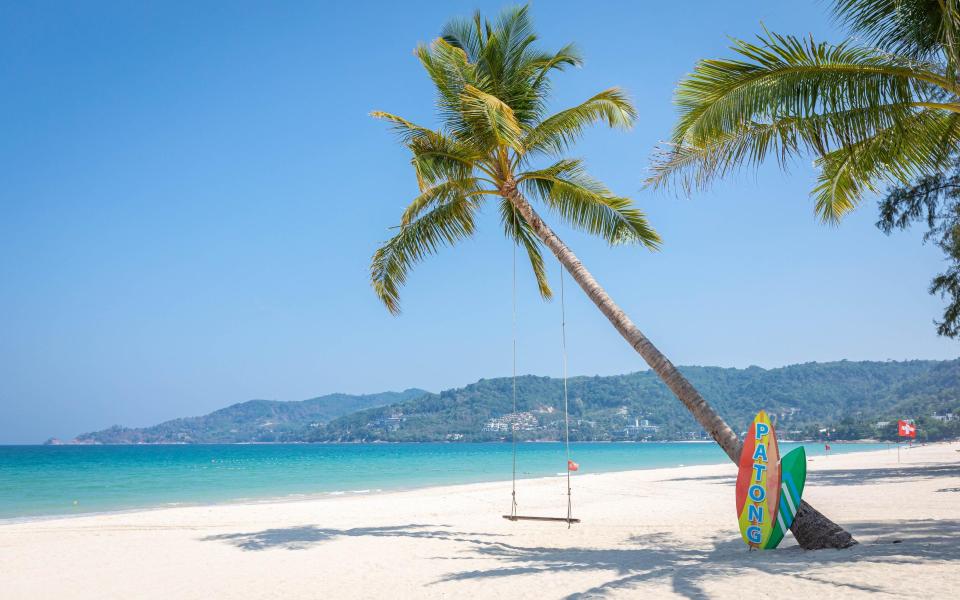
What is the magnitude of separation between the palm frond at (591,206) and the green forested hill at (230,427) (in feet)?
500

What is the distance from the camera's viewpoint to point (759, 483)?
7.47 m

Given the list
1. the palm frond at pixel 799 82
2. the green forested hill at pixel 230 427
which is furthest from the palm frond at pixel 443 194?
the green forested hill at pixel 230 427

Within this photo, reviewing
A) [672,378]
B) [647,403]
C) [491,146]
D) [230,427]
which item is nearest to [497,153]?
[491,146]

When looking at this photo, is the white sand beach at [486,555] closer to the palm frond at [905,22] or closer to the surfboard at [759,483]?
the surfboard at [759,483]

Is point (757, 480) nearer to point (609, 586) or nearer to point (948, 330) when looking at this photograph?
point (609, 586)

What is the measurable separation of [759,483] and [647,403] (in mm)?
130891

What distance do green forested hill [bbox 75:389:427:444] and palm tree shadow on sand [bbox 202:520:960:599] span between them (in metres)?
152

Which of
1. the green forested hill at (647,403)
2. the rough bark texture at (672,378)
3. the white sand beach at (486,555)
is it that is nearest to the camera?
the white sand beach at (486,555)

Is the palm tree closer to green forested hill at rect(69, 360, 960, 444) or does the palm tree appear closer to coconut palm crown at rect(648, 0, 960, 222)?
coconut palm crown at rect(648, 0, 960, 222)

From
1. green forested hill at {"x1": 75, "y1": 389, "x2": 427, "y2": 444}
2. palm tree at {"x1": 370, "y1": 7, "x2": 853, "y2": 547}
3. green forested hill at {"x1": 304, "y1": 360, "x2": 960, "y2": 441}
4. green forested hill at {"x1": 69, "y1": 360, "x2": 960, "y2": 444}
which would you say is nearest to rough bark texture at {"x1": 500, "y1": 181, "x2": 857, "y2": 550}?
palm tree at {"x1": 370, "y1": 7, "x2": 853, "y2": 547}

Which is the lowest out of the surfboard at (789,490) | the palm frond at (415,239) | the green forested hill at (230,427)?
the green forested hill at (230,427)

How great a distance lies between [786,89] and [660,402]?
133 metres

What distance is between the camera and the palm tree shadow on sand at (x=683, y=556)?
617cm

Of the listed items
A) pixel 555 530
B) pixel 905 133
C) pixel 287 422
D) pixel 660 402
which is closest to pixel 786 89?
pixel 905 133
